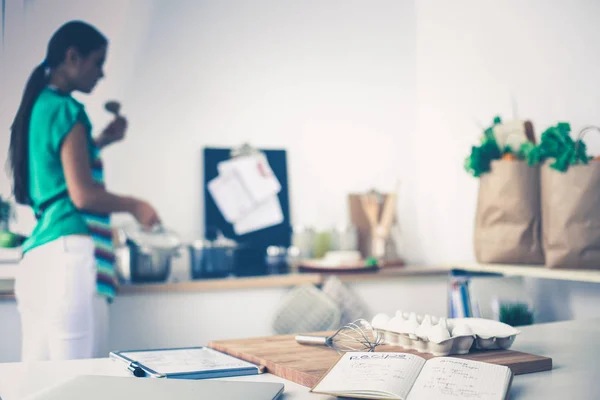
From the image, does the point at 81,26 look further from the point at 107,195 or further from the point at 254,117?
the point at 254,117

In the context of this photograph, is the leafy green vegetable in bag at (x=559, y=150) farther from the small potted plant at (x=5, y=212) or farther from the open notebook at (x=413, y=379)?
the small potted plant at (x=5, y=212)

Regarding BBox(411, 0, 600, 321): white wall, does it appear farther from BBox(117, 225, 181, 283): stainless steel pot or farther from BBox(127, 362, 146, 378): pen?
BBox(127, 362, 146, 378): pen

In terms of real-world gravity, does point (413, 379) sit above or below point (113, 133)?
below

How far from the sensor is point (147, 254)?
2.42 metres

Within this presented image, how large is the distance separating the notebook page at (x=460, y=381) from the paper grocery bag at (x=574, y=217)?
871 mm

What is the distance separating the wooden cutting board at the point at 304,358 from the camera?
96cm

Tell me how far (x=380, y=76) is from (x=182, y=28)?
999 millimetres

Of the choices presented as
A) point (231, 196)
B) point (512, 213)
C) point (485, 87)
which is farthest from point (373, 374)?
point (231, 196)

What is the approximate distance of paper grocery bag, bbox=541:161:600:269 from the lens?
1.62 m

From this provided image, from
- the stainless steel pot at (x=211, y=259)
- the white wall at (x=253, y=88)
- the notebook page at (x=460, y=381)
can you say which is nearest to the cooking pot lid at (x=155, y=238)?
the stainless steel pot at (x=211, y=259)

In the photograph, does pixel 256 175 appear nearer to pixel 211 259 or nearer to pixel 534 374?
pixel 211 259

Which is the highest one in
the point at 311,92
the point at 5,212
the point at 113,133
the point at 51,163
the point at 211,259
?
the point at 311,92

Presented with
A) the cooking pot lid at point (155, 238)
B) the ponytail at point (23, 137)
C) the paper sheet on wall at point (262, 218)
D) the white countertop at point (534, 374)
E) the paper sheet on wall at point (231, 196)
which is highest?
the ponytail at point (23, 137)

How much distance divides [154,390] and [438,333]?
466mm
